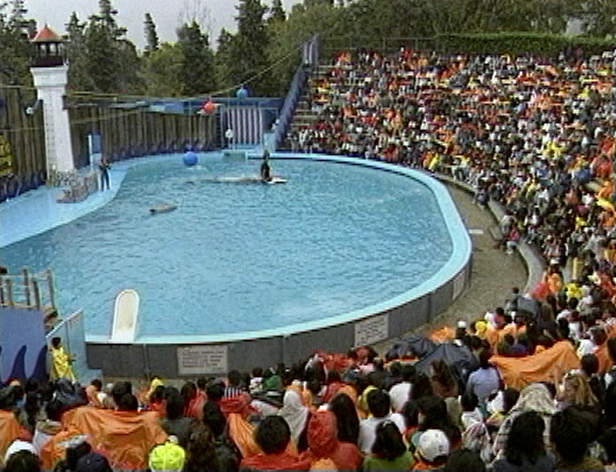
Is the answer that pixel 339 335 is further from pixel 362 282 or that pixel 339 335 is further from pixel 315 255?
pixel 315 255

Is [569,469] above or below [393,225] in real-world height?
above

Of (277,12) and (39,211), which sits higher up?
(277,12)

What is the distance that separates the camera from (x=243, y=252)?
15.4 meters

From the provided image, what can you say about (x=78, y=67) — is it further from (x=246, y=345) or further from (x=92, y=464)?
(x=92, y=464)

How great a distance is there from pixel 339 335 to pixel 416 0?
29.7 m

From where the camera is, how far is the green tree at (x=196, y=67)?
126 feet

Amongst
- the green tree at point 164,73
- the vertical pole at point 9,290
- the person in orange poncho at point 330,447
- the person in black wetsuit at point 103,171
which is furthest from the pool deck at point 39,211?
the green tree at point 164,73

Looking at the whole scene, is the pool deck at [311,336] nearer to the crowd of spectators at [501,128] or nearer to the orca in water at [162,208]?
the crowd of spectators at [501,128]

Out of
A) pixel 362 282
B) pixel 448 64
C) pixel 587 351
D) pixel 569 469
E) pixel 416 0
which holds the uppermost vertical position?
pixel 416 0

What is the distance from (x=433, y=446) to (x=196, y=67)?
36.0 m

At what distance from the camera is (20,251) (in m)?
15.9

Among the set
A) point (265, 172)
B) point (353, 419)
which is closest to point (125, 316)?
point (353, 419)

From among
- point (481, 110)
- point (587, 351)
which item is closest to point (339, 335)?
point (587, 351)

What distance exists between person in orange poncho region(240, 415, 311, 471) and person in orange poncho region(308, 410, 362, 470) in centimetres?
17
